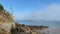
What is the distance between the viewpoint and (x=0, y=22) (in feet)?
87.0

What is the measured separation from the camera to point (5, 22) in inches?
1064

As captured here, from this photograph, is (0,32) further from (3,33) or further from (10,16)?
(10,16)

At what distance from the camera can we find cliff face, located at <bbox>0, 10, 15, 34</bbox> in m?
26.2

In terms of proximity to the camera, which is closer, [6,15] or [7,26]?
[7,26]

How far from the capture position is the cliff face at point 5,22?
26.2 m

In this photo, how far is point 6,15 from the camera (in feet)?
99.1

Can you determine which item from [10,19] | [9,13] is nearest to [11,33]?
[10,19]

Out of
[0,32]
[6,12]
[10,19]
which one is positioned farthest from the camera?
[6,12]

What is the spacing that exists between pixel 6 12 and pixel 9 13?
483 mm

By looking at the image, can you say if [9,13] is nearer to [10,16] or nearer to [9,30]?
[10,16]

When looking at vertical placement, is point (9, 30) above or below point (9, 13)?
below

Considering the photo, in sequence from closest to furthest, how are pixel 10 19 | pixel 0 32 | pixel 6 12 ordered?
pixel 0 32, pixel 10 19, pixel 6 12

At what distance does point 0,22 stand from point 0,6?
17.1 feet

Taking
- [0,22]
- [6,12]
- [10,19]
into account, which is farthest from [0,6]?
[0,22]
